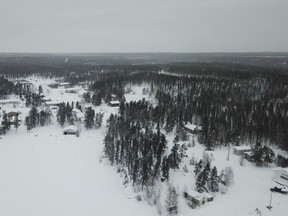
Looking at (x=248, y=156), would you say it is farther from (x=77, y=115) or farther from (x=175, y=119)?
(x=77, y=115)

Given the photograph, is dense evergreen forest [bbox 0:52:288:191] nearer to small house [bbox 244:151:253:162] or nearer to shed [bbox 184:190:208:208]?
small house [bbox 244:151:253:162]

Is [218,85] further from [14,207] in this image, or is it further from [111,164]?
[14,207]

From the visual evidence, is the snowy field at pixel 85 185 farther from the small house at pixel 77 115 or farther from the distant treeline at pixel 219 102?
the small house at pixel 77 115

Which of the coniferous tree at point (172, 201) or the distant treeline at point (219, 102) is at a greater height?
the distant treeline at point (219, 102)

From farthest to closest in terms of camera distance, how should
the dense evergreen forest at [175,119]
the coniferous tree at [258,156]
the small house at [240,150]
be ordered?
the small house at [240,150], the dense evergreen forest at [175,119], the coniferous tree at [258,156]

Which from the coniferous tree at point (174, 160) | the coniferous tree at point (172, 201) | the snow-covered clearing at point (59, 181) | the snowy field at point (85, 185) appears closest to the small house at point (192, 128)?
the snowy field at point (85, 185)

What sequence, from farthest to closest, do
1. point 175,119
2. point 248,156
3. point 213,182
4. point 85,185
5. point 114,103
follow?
point 114,103, point 175,119, point 248,156, point 85,185, point 213,182

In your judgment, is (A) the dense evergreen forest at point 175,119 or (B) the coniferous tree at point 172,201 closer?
(B) the coniferous tree at point 172,201

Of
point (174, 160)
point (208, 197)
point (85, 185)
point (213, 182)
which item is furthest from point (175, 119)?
point (208, 197)
